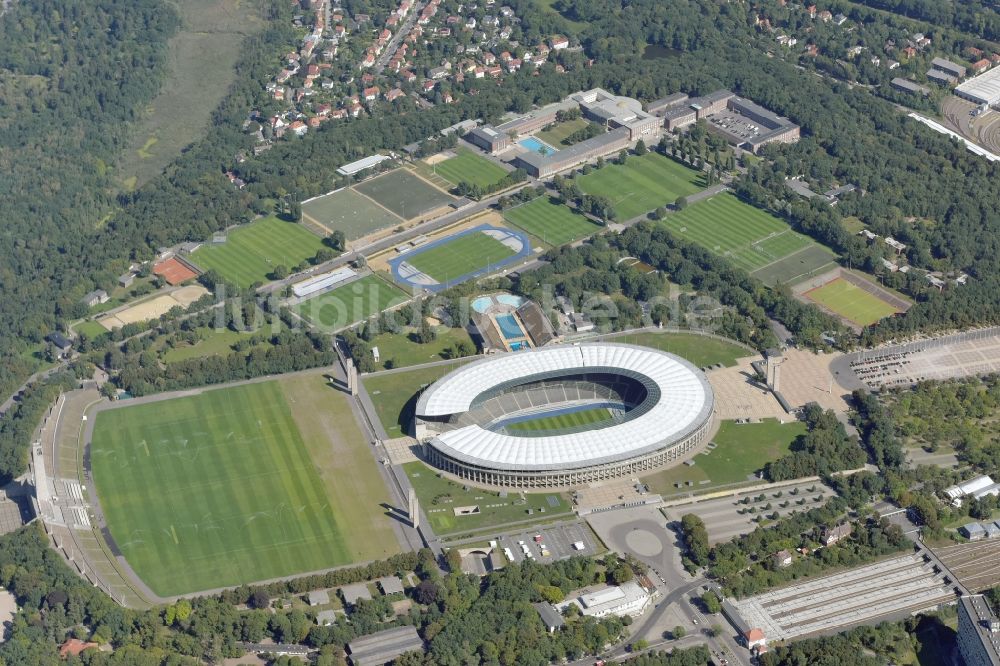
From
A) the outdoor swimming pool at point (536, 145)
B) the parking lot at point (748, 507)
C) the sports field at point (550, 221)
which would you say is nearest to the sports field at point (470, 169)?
the outdoor swimming pool at point (536, 145)

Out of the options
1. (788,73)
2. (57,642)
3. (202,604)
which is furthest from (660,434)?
(788,73)

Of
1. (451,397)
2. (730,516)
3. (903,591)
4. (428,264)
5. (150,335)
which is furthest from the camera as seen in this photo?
(428,264)

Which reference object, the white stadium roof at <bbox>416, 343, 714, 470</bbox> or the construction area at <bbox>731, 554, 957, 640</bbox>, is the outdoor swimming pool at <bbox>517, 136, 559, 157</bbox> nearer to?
the white stadium roof at <bbox>416, 343, 714, 470</bbox>

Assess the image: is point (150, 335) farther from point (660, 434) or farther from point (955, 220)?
point (955, 220)

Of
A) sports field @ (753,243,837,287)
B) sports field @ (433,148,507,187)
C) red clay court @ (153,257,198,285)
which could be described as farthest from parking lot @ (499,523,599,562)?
sports field @ (433,148,507,187)

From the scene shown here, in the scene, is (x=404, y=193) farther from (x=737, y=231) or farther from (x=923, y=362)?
(x=923, y=362)

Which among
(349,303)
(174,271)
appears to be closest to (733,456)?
(349,303)

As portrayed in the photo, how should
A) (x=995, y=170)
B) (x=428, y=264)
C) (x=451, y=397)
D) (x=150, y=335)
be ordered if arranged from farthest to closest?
(x=995, y=170)
(x=428, y=264)
(x=150, y=335)
(x=451, y=397)
